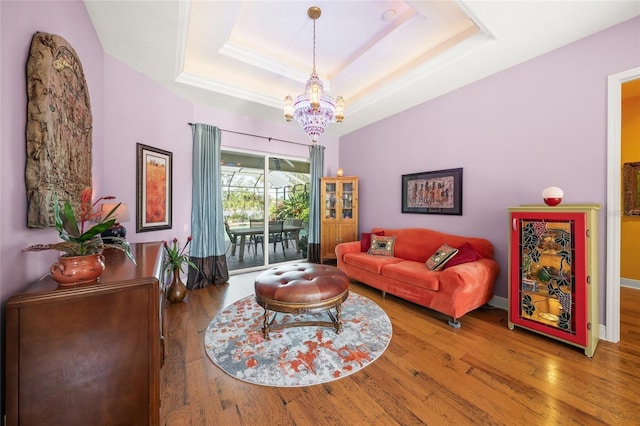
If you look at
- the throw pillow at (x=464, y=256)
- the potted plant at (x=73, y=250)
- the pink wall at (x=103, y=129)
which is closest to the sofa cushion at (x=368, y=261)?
the throw pillow at (x=464, y=256)

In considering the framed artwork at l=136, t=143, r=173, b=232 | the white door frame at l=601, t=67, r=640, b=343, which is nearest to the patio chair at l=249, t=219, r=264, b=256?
the framed artwork at l=136, t=143, r=173, b=232

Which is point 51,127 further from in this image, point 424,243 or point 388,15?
point 424,243

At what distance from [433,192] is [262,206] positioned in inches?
123

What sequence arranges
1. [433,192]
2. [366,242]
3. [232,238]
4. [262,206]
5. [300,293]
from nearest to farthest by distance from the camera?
1. [300,293]
2. [433,192]
3. [366,242]
4. [232,238]
5. [262,206]

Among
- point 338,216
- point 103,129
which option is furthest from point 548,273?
point 103,129

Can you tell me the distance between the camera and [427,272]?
293cm

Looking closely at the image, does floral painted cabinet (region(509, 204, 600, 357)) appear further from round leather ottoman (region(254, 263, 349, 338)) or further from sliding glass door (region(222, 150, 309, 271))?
sliding glass door (region(222, 150, 309, 271))

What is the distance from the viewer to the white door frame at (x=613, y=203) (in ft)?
7.36

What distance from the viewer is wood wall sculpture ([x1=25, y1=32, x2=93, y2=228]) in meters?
1.22

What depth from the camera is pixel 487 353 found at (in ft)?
6.97

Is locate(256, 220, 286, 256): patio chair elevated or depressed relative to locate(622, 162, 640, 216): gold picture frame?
depressed

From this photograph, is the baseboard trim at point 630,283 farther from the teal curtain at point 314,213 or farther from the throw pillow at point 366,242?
the teal curtain at point 314,213

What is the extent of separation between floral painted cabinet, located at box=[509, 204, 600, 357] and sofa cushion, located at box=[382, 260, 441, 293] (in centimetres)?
75

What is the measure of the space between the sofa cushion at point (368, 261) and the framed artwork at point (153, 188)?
281cm
